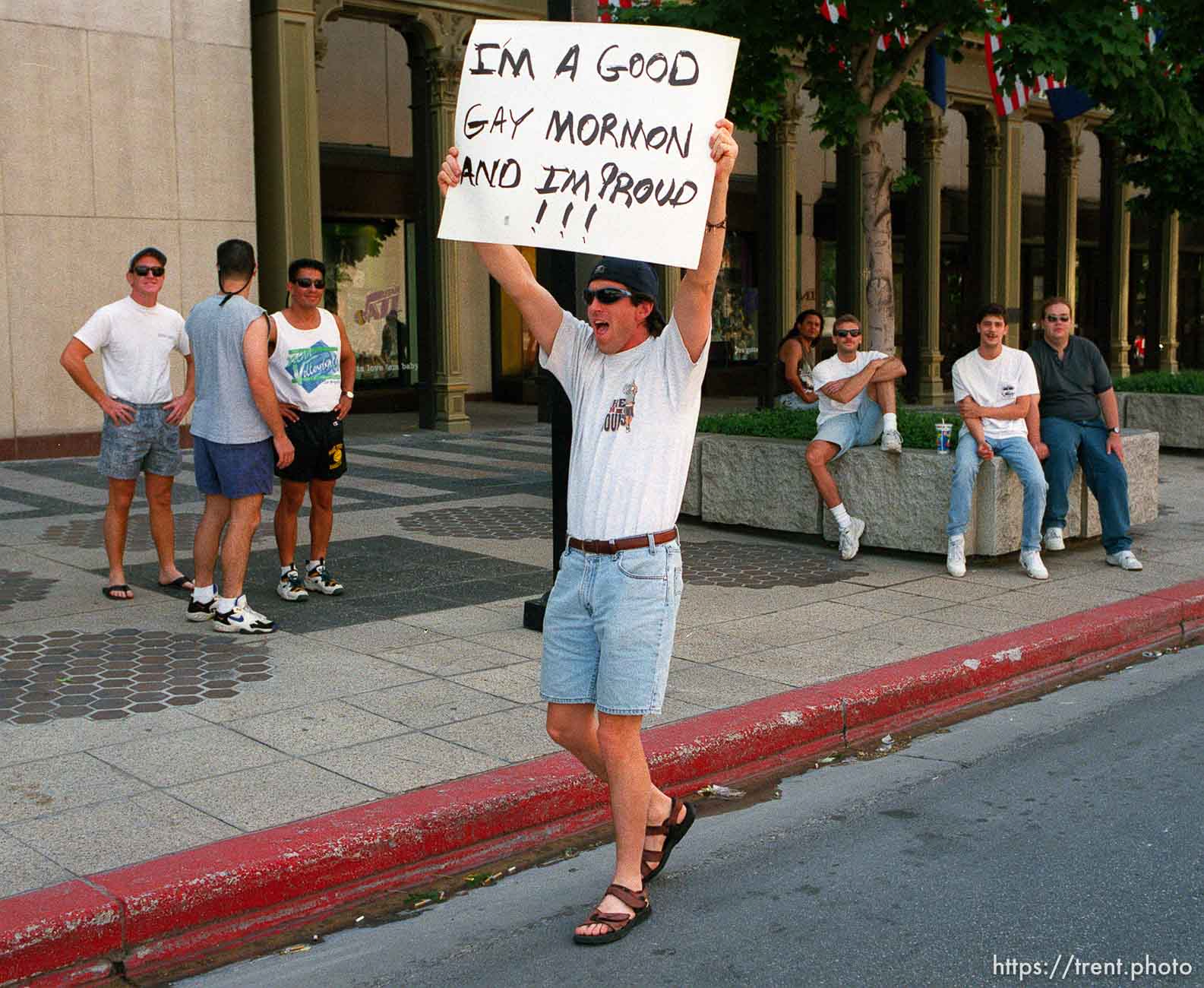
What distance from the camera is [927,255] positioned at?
76.9 feet

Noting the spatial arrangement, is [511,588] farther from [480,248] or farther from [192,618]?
[480,248]

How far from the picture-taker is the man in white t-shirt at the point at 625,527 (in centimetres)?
411

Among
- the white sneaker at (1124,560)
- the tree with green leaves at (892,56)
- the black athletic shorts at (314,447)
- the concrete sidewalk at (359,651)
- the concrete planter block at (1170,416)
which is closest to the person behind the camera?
the concrete sidewalk at (359,651)

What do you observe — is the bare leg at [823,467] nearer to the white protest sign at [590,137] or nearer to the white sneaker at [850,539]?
the white sneaker at [850,539]

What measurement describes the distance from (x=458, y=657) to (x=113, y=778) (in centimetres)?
209

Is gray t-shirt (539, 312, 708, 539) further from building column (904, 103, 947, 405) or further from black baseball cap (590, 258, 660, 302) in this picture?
building column (904, 103, 947, 405)

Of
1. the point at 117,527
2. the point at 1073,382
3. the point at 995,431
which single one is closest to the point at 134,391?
the point at 117,527

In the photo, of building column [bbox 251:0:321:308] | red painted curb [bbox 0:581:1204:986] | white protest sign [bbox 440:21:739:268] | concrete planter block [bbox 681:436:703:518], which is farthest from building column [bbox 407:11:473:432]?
white protest sign [bbox 440:21:739:268]

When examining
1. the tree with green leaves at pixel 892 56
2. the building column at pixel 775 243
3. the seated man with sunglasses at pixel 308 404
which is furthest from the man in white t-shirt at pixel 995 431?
the building column at pixel 775 243

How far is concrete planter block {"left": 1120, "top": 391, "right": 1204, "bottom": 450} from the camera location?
16.1 m

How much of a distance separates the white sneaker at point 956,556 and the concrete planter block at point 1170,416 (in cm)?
782

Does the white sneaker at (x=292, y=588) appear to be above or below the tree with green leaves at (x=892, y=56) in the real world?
below

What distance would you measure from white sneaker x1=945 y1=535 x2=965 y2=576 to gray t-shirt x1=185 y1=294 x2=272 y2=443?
429 cm

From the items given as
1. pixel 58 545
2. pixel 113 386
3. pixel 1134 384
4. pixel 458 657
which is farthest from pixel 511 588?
pixel 1134 384
